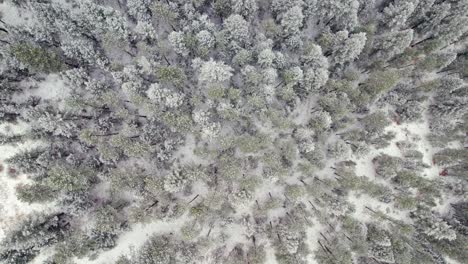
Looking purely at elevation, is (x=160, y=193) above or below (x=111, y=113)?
below

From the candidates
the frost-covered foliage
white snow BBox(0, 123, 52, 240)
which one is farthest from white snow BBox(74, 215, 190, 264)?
white snow BBox(0, 123, 52, 240)

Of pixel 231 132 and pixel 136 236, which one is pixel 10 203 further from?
pixel 231 132

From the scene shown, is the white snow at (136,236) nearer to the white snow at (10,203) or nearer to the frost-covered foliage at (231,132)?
the frost-covered foliage at (231,132)

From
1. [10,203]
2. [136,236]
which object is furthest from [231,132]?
[10,203]

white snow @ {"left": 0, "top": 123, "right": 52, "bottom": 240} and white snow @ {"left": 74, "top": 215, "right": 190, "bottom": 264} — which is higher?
white snow @ {"left": 0, "top": 123, "right": 52, "bottom": 240}

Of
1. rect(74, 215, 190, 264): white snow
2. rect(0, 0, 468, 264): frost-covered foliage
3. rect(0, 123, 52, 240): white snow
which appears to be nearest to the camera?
rect(0, 0, 468, 264): frost-covered foliage

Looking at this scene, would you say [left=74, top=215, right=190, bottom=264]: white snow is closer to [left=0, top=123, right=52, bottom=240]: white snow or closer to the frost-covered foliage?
the frost-covered foliage

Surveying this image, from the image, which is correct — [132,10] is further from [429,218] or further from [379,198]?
[429,218]

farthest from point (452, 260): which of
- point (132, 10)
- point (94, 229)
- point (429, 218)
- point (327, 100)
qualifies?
point (132, 10)

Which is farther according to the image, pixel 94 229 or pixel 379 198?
pixel 379 198
